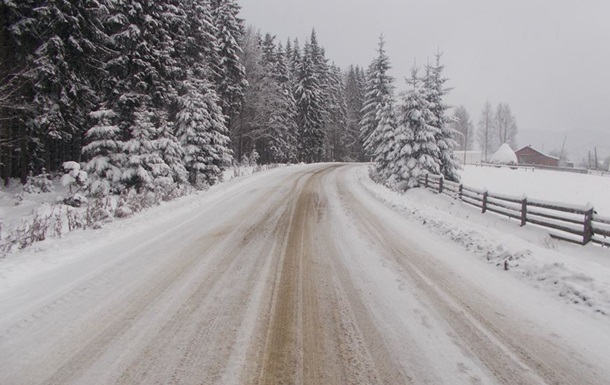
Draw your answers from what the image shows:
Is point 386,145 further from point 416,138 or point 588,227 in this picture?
point 588,227

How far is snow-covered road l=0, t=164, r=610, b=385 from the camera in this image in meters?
3.05

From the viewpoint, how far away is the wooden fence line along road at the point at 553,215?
26.8 feet

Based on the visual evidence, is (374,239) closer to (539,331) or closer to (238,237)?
(238,237)

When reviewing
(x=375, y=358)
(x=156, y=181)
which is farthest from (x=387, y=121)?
(x=375, y=358)

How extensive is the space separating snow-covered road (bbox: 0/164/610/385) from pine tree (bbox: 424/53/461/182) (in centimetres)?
1477

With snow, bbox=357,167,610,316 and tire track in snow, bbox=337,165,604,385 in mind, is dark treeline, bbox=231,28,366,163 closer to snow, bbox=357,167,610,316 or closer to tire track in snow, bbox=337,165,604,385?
snow, bbox=357,167,610,316

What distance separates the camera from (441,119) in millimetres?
20734

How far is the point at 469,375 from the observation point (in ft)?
9.96

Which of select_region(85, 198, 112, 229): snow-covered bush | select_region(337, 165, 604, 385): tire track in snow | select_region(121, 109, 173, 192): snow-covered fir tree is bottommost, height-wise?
select_region(337, 165, 604, 385): tire track in snow

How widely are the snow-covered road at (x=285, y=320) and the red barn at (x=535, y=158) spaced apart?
80.2m

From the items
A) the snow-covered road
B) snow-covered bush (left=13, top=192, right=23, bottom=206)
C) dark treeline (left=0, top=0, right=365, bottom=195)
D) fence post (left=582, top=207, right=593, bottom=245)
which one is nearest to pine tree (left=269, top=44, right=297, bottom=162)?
dark treeline (left=0, top=0, right=365, bottom=195)

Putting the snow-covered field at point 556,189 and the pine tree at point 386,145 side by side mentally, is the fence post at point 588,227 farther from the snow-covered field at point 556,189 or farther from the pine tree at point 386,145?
the snow-covered field at point 556,189

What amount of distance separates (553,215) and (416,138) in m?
10.8

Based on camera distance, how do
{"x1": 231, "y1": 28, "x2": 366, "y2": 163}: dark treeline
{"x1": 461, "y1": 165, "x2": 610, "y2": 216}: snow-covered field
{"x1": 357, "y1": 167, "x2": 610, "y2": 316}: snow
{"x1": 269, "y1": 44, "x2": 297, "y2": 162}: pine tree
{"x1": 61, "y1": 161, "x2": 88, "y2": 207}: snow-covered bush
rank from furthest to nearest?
{"x1": 269, "y1": 44, "x2": 297, "y2": 162}: pine tree → {"x1": 231, "y1": 28, "x2": 366, "y2": 163}: dark treeline → {"x1": 461, "y1": 165, "x2": 610, "y2": 216}: snow-covered field → {"x1": 61, "y1": 161, "x2": 88, "y2": 207}: snow-covered bush → {"x1": 357, "y1": 167, "x2": 610, "y2": 316}: snow
